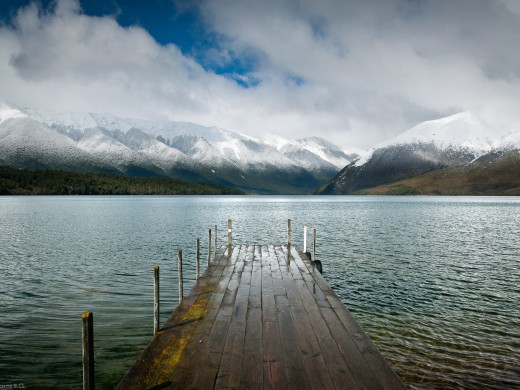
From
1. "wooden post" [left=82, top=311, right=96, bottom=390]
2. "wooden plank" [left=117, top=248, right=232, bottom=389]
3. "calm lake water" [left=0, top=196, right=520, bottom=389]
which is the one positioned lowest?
"calm lake water" [left=0, top=196, right=520, bottom=389]

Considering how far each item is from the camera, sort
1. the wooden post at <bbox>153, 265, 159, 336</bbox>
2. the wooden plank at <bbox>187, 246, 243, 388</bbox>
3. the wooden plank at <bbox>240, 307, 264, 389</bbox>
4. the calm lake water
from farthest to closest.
→ the calm lake water
the wooden post at <bbox>153, 265, 159, 336</bbox>
the wooden plank at <bbox>187, 246, 243, 388</bbox>
the wooden plank at <bbox>240, 307, 264, 389</bbox>

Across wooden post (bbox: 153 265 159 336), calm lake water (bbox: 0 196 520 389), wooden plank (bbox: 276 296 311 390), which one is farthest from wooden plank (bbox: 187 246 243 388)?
calm lake water (bbox: 0 196 520 389)

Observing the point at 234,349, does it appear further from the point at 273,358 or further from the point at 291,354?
the point at 291,354

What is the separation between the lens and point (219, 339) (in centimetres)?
892

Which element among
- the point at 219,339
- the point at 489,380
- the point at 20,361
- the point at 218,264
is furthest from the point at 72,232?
the point at 489,380

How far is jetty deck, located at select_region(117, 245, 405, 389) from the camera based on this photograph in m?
6.89

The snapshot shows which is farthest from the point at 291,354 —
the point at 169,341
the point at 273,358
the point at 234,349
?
the point at 169,341

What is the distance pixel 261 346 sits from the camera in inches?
336

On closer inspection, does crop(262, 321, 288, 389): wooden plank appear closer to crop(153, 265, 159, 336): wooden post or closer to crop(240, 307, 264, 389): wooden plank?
crop(240, 307, 264, 389): wooden plank

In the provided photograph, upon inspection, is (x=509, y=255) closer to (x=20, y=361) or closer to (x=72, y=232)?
(x=20, y=361)

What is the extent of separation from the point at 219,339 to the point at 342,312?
4262 millimetres

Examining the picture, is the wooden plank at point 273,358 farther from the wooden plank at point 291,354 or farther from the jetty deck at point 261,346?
the wooden plank at point 291,354

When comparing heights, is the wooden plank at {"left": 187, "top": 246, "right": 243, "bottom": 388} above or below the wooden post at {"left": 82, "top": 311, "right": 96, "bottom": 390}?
below

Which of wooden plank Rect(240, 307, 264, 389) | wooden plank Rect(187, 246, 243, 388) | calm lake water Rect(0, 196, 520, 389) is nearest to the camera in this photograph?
wooden plank Rect(240, 307, 264, 389)
